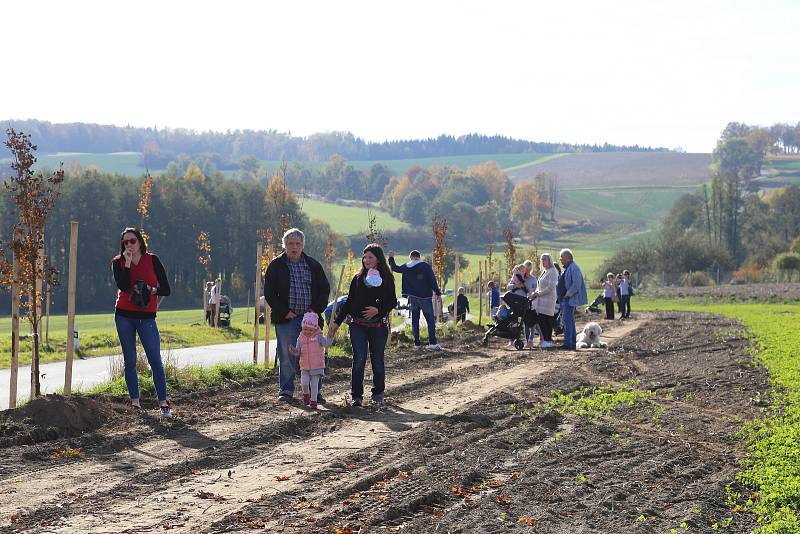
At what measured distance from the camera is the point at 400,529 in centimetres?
686

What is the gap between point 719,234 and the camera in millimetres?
101062

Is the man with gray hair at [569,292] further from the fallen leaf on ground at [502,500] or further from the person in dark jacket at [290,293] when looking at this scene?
the fallen leaf on ground at [502,500]

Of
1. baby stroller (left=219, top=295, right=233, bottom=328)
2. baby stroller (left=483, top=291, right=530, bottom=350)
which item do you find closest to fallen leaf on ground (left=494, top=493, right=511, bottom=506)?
baby stroller (left=483, top=291, right=530, bottom=350)

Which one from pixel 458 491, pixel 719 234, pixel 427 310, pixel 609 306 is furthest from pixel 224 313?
pixel 719 234

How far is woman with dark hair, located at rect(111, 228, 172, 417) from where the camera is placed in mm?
11312

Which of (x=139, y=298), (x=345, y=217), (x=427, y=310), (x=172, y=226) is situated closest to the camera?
(x=139, y=298)

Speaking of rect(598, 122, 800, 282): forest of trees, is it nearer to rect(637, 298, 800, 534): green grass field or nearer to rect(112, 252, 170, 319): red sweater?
rect(637, 298, 800, 534): green grass field

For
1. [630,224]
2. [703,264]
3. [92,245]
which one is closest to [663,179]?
[630,224]

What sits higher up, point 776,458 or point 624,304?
point 776,458

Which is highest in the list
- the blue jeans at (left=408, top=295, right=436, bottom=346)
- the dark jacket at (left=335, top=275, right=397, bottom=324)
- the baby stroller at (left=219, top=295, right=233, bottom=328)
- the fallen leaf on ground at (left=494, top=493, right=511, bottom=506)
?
the dark jacket at (left=335, top=275, right=397, bottom=324)

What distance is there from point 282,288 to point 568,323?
981 cm

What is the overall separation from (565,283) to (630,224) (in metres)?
126

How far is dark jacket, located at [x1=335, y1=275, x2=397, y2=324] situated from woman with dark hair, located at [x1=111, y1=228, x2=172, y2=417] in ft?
7.50

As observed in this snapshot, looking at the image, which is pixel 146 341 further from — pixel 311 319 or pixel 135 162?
pixel 135 162
